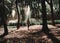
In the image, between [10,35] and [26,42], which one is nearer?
[26,42]

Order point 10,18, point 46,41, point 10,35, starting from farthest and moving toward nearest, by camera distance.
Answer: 1. point 10,18
2. point 10,35
3. point 46,41

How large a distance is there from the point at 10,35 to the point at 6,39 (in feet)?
4.21

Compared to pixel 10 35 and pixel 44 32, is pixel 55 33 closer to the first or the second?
pixel 44 32

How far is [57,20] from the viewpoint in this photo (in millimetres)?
25250

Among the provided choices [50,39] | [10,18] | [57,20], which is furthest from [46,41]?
[10,18]

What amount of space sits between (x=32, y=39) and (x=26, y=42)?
2.08ft

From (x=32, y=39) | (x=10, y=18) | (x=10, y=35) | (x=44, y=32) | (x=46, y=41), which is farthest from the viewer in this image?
(x=10, y=18)

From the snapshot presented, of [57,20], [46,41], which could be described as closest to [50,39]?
[46,41]

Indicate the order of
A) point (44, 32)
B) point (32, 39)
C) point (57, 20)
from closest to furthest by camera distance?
point (32, 39)
point (44, 32)
point (57, 20)

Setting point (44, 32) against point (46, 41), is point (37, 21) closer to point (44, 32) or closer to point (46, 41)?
point (44, 32)

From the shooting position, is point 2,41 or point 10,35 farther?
point 10,35

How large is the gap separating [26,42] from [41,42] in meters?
1.01

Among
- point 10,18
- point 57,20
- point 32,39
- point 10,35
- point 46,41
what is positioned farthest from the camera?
point 10,18

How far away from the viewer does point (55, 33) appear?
14.5 m
